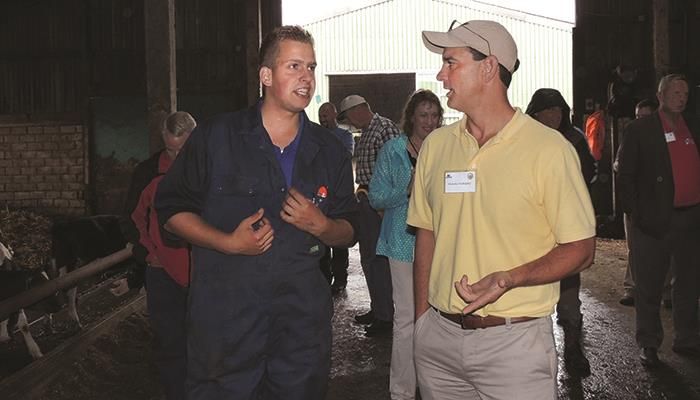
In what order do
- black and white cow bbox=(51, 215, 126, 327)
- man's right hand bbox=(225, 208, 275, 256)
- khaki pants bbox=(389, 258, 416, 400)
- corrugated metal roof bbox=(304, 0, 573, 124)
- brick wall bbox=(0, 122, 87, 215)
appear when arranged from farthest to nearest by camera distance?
corrugated metal roof bbox=(304, 0, 573, 124), brick wall bbox=(0, 122, 87, 215), black and white cow bbox=(51, 215, 126, 327), khaki pants bbox=(389, 258, 416, 400), man's right hand bbox=(225, 208, 275, 256)

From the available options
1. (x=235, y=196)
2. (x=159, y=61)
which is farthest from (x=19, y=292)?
(x=235, y=196)

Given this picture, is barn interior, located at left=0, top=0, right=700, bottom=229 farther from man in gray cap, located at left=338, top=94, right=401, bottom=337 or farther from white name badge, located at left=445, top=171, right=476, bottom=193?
white name badge, located at left=445, top=171, right=476, bottom=193

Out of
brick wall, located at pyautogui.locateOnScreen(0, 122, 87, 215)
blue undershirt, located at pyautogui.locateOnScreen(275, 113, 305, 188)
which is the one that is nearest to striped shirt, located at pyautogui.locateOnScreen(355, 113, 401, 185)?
blue undershirt, located at pyautogui.locateOnScreen(275, 113, 305, 188)

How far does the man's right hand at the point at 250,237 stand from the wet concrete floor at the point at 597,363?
2.80m

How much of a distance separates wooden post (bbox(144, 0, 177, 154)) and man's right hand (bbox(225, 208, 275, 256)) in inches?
182

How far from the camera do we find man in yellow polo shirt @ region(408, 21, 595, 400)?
Answer: 2346 mm

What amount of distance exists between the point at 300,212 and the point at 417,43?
73.1 feet

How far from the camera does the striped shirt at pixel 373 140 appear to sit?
690cm

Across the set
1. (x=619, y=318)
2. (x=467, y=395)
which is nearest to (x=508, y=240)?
(x=467, y=395)

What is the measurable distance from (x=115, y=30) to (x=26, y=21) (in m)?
1.74

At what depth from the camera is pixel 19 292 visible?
6.47 m

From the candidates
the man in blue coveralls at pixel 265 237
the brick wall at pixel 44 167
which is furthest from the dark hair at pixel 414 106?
the brick wall at pixel 44 167

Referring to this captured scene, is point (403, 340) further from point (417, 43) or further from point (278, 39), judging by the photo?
point (417, 43)

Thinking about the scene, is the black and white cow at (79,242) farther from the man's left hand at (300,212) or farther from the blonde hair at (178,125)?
the man's left hand at (300,212)
